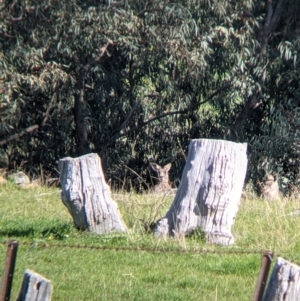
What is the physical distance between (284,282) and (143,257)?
3627mm

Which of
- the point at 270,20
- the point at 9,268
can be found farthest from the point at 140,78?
the point at 9,268

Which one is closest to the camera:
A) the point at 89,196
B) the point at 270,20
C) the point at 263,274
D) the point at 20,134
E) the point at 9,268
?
the point at 263,274

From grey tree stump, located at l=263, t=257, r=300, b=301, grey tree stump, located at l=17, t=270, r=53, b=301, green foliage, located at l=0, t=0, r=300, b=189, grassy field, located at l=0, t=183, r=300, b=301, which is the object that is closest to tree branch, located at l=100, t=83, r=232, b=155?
green foliage, located at l=0, t=0, r=300, b=189

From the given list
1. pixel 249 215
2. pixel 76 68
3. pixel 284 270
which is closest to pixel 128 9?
pixel 76 68

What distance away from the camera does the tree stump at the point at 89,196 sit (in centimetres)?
865

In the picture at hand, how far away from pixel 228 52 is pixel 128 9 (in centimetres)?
226

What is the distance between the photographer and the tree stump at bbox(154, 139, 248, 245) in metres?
8.41

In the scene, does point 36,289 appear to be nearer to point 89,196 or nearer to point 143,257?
point 143,257

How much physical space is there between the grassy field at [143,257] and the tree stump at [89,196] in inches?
6.9

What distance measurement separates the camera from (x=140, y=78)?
55.1 feet

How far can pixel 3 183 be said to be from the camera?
1351cm

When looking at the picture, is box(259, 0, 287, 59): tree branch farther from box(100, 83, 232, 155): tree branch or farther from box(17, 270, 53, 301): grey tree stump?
box(17, 270, 53, 301): grey tree stump

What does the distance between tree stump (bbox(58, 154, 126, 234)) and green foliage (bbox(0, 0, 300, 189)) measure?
5.62 meters

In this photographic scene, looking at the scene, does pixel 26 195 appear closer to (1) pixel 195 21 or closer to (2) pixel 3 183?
(2) pixel 3 183
